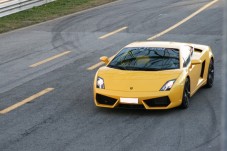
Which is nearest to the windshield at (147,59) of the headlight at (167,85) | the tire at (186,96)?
the tire at (186,96)

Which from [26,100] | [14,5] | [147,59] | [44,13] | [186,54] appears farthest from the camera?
[44,13]

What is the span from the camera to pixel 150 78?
9750 millimetres

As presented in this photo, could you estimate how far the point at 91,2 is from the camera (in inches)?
1070

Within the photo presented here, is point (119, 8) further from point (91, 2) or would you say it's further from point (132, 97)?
point (132, 97)

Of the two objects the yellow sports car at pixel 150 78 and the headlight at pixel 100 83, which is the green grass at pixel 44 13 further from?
the headlight at pixel 100 83

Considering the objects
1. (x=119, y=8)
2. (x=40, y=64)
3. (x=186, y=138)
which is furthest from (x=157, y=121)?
(x=119, y=8)

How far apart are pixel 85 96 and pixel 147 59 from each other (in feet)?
5.90

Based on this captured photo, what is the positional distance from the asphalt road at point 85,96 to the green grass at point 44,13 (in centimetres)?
88

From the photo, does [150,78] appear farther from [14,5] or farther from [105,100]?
[14,5]

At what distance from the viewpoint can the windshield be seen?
10.2m

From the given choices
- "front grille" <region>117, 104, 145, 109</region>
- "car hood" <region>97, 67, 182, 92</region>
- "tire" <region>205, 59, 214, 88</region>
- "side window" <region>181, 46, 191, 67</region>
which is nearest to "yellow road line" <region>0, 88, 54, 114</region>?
"car hood" <region>97, 67, 182, 92</region>

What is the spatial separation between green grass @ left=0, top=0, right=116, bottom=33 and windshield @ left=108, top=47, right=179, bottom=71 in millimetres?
11243

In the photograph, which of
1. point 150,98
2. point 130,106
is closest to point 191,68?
point 150,98

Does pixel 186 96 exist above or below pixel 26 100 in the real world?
above
